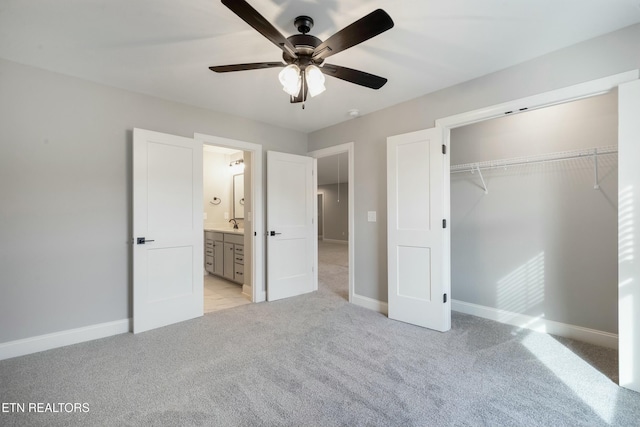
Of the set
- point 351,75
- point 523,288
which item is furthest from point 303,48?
point 523,288

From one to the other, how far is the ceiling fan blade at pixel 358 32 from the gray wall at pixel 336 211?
31.4 ft

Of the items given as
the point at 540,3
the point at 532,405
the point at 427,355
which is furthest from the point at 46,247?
the point at 540,3

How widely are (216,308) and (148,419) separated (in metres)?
2.00

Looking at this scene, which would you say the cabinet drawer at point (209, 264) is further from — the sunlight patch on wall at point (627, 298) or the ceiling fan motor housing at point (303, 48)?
the sunlight patch on wall at point (627, 298)

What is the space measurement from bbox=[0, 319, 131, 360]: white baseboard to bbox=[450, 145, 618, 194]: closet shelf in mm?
4177

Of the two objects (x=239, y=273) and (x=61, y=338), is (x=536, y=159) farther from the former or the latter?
(x=61, y=338)

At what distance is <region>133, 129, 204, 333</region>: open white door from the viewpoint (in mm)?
2918

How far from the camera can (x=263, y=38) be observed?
2.12m

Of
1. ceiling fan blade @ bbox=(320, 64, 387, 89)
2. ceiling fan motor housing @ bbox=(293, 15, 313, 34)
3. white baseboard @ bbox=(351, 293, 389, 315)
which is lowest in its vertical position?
white baseboard @ bbox=(351, 293, 389, 315)

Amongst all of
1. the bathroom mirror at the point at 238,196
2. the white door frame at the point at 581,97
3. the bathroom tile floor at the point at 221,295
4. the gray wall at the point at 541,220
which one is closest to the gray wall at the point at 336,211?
the bathroom mirror at the point at 238,196

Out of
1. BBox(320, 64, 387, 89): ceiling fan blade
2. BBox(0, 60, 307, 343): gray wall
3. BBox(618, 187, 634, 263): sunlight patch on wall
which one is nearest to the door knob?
BBox(0, 60, 307, 343): gray wall

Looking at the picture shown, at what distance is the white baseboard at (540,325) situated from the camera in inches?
100

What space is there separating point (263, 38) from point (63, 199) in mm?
2354

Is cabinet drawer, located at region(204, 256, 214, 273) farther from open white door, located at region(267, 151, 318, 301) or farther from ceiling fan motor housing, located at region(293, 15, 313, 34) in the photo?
ceiling fan motor housing, located at region(293, 15, 313, 34)
